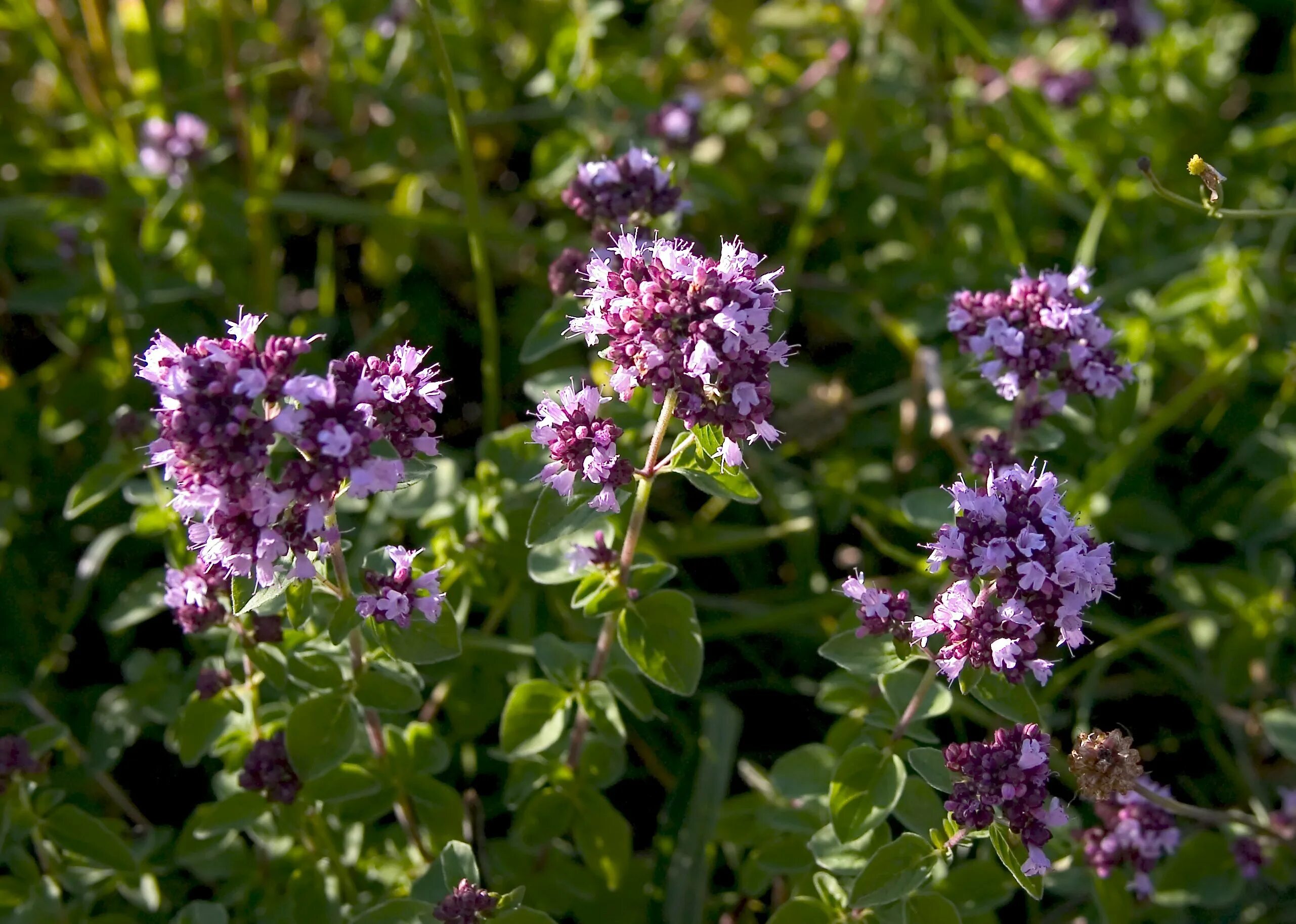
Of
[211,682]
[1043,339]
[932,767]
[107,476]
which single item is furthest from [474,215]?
[932,767]

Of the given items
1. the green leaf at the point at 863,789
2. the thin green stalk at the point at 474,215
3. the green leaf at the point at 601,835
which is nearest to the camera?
the green leaf at the point at 863,789

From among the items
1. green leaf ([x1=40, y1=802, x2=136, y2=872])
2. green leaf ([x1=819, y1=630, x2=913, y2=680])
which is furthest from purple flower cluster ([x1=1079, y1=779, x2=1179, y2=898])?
green leaf ([x1=40, y1=802, x2=136, y2=872])

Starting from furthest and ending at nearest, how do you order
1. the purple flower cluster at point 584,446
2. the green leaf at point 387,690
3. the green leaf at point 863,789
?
the green leaf at point 387,690
the green leaf at point 863,789
the purple flower cluster at point 584,446

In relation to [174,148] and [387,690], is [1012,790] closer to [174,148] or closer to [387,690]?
[387,690]

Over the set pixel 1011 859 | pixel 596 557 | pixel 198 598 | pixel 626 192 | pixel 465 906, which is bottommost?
pixel 1011 859

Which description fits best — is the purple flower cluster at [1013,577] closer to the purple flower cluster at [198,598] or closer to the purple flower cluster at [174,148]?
the purple flower cluster at [198,598]

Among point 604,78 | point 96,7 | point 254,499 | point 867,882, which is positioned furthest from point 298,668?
point 96,7

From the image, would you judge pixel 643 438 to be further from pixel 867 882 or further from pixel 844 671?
pixel 867 882

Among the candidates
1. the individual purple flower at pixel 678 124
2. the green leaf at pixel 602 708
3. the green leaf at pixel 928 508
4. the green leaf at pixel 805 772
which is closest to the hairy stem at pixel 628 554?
the green leaf at pixel 602 708
